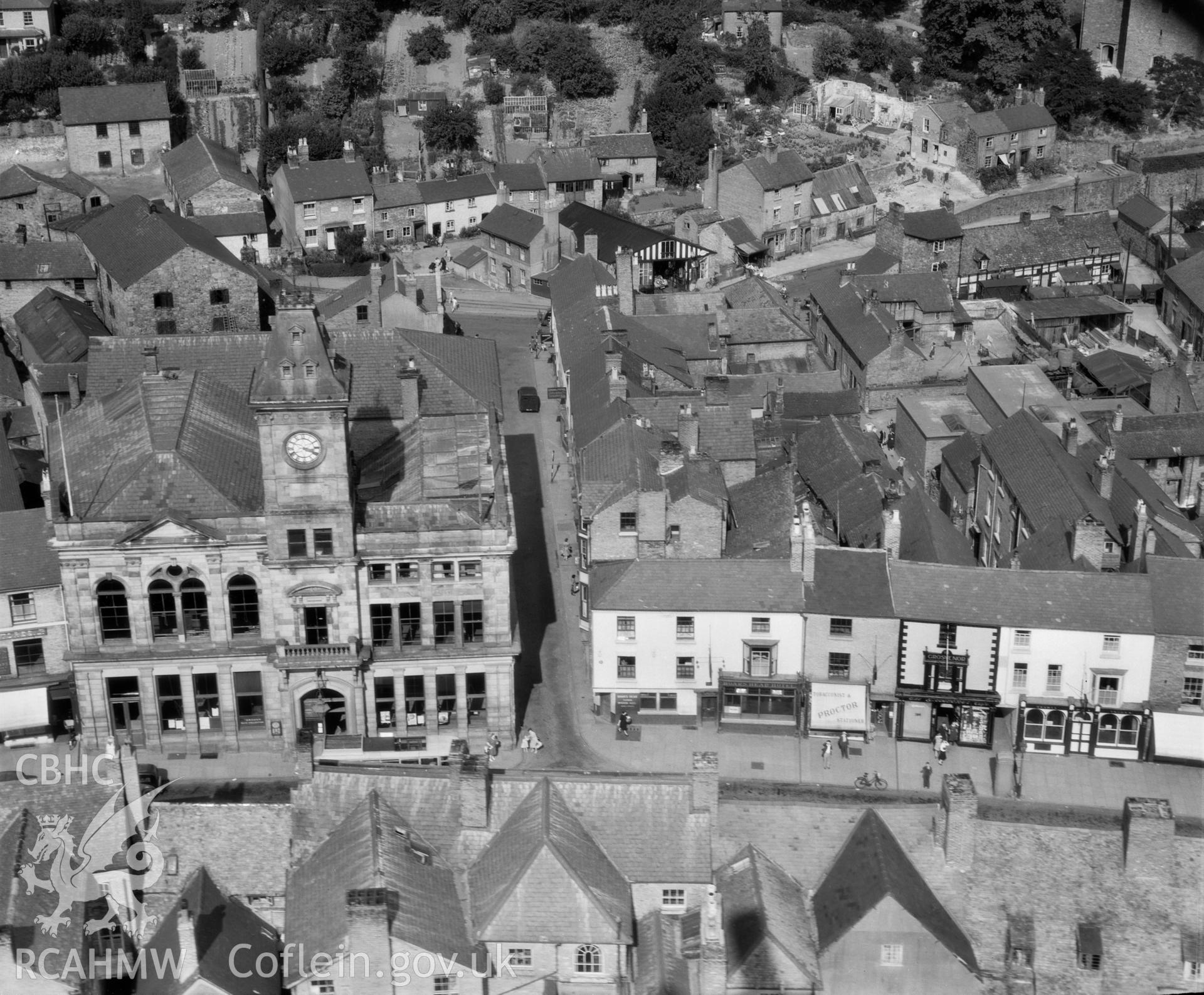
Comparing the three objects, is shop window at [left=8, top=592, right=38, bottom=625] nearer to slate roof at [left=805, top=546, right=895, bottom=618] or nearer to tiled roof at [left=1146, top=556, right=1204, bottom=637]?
slate roof at [left=805, top=546, right=895, bottom=618]

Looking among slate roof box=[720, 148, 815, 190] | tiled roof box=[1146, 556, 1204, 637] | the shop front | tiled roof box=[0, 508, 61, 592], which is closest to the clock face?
tiled roof box=[0, 508, 61, 592]

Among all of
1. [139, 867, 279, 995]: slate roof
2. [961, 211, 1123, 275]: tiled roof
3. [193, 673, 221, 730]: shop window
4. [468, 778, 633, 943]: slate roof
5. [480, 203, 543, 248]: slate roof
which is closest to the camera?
[139, 867, 279, 995]: slate roof

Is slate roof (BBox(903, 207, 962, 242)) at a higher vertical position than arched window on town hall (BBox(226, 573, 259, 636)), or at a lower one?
lower

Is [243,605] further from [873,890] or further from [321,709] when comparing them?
[873,890]

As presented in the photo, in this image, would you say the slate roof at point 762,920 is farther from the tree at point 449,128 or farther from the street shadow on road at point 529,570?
the tree at point 449,128

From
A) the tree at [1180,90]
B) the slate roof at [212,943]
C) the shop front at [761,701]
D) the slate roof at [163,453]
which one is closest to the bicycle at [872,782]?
the shop front at [761,701]

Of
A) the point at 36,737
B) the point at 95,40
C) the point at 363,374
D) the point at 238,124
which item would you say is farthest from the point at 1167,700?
the point at 95,40

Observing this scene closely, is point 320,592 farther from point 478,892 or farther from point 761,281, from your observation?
point 761,281
